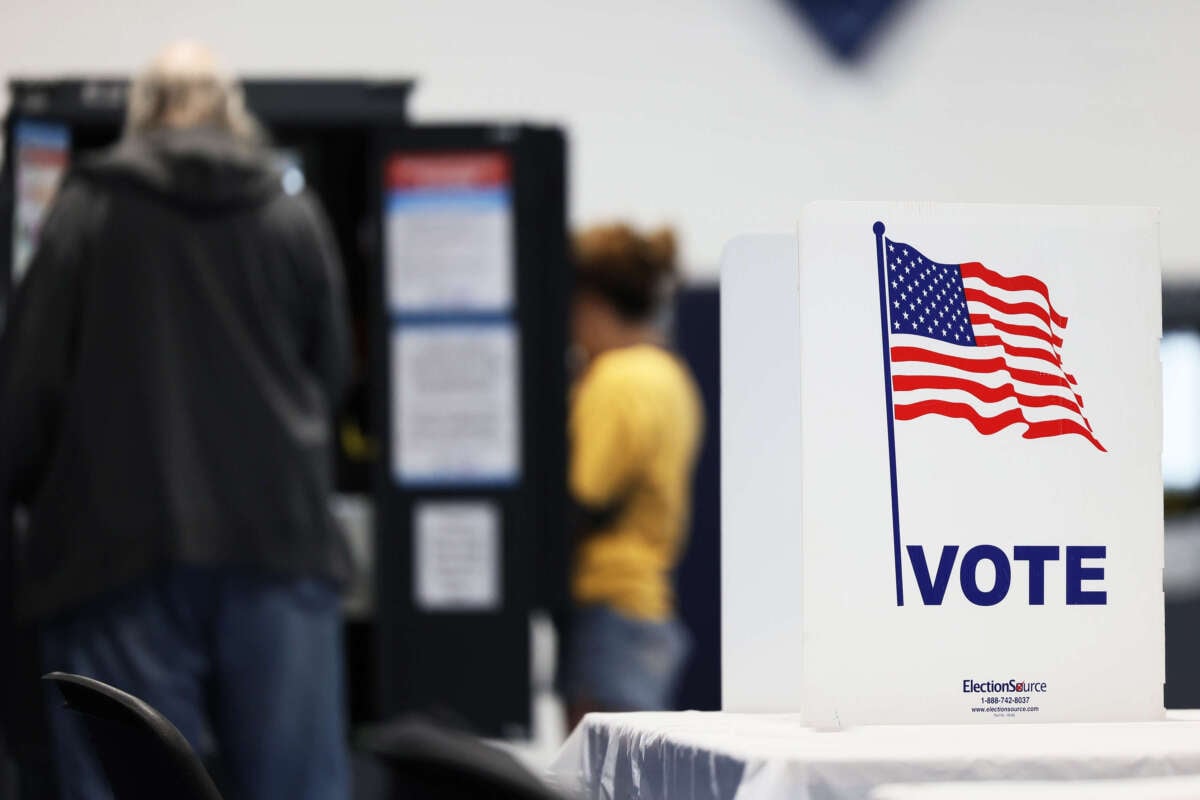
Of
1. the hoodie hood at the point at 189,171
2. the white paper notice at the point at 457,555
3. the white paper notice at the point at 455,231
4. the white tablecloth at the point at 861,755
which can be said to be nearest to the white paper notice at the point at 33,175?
the white paper notice at the point at 455,231

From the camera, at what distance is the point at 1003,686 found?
3.99 feet

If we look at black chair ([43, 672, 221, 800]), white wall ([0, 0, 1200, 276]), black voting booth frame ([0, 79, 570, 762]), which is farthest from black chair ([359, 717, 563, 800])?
white wall ([0, 0, 1200, 276])

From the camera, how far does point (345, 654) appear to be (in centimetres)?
459

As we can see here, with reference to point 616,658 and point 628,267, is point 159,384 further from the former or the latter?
point 628,267

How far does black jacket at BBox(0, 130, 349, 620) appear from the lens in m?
2.71

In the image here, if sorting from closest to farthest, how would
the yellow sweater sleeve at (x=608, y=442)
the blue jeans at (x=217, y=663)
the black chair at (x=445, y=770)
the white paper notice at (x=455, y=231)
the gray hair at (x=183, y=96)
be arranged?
1. the black chair at (x=445, y=770)
2. the blue jeans at (x=217, y=663)
3. the gray hair at (x=183, y=96)
4. the yellow sweater sleeve at (x=608, y=442)
5. the white paper notice at (x=455, y=231)

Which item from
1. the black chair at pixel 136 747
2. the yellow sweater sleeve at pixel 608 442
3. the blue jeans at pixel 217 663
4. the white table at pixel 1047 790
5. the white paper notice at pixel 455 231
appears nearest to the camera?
the white table at pixel 1047 790

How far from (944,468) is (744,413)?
0.64 ft

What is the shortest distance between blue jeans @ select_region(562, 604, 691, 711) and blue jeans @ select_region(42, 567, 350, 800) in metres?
0.98

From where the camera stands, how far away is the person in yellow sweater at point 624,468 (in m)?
3.79

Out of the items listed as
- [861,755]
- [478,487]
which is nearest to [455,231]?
[478,487]

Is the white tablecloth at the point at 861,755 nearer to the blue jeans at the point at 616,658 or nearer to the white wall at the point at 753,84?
the blue jeans at the point at 616,658

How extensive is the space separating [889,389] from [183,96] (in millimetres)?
1988

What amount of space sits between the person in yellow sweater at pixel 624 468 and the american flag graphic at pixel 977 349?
8.31 feet
